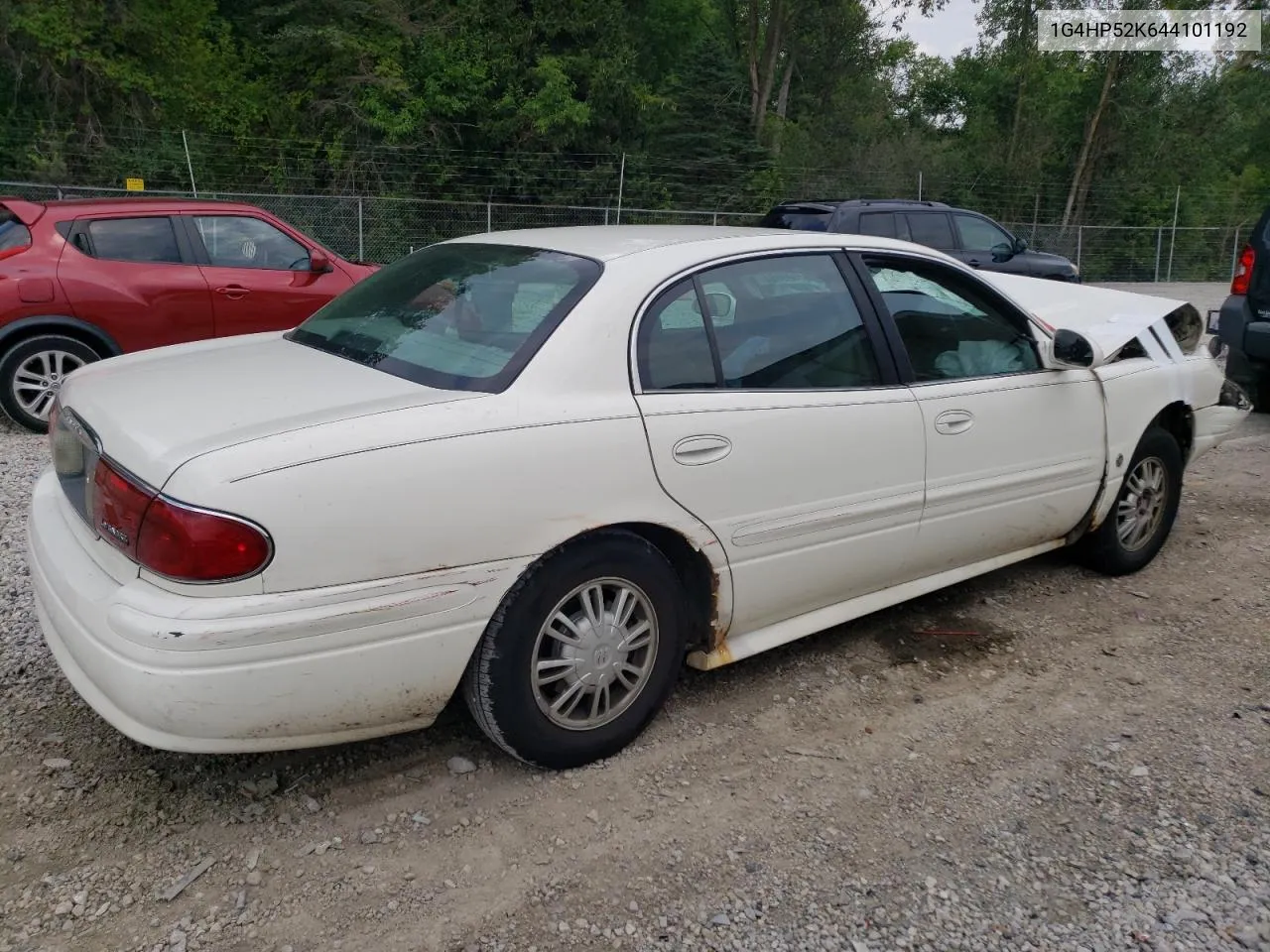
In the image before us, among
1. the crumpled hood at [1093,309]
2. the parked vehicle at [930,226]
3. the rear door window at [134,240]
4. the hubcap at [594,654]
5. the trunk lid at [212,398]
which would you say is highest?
the parked vehicle at [930,226]

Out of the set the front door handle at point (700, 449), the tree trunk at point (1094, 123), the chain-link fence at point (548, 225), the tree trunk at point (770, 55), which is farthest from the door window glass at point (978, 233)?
the tree trunk at point (770, 55)

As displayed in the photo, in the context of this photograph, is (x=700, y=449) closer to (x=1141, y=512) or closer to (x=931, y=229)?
(x=1141, y=512)

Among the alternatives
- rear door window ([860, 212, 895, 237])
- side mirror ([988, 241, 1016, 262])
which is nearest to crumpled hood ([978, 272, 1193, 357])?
rear door window ([860, 212, 895, 237])

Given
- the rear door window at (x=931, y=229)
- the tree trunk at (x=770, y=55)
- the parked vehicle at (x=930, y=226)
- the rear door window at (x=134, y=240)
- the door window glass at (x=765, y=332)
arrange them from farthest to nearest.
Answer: the tree trunk at (x=770, y=55) < the rear door window at (x=931, y=229) < the parked vehicle at (x=930, y=226) < the rear door window at (x=134, y=240) < the door window glass at (x=765, y=332)

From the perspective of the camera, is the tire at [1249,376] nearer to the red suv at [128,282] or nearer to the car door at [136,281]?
the red suv at [128,282]

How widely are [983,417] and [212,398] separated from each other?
2631 millimetres

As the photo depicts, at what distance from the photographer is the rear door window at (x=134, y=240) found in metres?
7.13

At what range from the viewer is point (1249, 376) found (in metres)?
8.23

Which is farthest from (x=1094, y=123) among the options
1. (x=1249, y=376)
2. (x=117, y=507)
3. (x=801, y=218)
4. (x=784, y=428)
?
(x=117, y=507)

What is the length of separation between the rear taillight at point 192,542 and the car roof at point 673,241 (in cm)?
141

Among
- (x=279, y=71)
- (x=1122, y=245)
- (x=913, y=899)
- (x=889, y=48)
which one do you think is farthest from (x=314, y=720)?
(x=889, y=48)

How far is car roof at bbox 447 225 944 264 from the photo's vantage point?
11.0 feet

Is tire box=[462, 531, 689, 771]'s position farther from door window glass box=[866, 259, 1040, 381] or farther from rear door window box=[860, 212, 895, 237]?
rear door window box=[860, 212, 895, 237]

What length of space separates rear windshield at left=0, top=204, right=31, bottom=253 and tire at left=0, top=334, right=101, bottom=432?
0.63 meters
